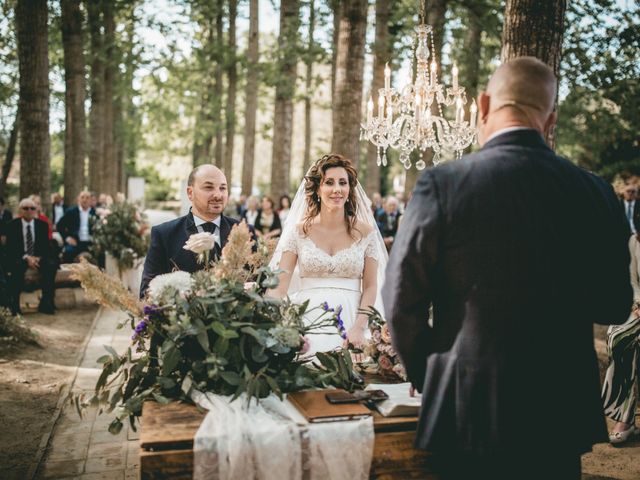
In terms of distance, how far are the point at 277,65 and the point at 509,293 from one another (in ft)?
48.3

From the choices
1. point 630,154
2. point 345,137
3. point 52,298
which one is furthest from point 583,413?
point 630,154

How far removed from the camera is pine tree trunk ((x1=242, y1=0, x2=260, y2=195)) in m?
18.6

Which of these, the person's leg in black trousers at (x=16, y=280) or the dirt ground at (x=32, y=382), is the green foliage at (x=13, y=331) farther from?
the person's leg in black trousers at (x=16, y=280)

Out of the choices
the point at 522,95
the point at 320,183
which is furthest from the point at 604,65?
the point at 522,95

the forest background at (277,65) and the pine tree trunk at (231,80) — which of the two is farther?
A: the pine tree trunk at (231,80)

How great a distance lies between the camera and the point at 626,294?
90.6 inches

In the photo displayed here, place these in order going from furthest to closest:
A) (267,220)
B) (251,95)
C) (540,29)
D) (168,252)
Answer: (251,95) → (267,220) → (540,29) → (168,252)

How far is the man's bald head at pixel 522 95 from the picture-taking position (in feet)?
7.32

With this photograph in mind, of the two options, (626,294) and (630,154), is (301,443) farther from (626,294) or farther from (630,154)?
(630,154)

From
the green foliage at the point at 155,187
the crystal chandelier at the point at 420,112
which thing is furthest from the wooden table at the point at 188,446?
the green foliage at the point at 155,187

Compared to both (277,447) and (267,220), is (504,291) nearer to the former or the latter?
(277,447)

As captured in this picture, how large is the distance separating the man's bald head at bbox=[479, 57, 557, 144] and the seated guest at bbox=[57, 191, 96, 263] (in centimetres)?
1236

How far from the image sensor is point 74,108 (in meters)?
16.6

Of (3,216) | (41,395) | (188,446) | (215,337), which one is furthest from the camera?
(3,216)
